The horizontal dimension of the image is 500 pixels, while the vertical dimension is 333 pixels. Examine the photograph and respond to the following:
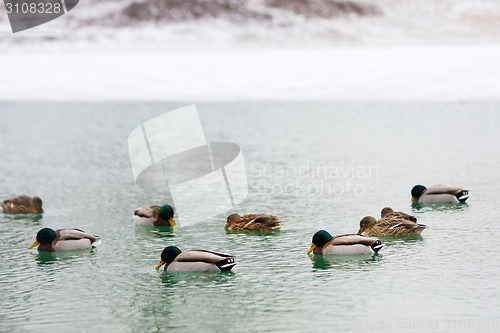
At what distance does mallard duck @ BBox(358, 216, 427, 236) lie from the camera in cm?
1018

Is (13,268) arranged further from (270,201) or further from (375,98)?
(375,98)

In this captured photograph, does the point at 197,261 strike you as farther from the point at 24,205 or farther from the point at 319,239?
the point at 24,205

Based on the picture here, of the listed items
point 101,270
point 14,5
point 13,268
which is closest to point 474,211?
point 101,270

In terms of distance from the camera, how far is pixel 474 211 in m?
11.6

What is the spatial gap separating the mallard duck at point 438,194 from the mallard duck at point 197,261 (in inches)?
169

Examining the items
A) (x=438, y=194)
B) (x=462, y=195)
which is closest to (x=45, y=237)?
(x=438, y=194)

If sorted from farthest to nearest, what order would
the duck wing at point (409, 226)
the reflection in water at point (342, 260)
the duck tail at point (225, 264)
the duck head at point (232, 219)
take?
the duck head at point (232, 219) < the duck wing at point (409, 226) < the reflection in water at point (342, 260) < the duck tail at point (225, 264)

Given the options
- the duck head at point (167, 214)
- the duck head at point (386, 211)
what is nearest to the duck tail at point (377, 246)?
the duck head at point (386, 211)

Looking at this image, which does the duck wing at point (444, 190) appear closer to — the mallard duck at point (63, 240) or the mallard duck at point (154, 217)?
the mallard duck at point (154, 217)

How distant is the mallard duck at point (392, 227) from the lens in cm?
1018

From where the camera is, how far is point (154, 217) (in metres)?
11.2

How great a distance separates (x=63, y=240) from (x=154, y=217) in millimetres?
1548

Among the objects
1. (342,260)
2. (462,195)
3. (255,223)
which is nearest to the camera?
(342,260)

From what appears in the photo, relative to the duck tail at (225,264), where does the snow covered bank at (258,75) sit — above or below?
above
